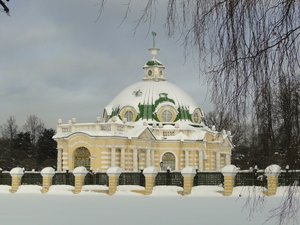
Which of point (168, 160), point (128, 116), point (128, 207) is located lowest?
point (128, 207)

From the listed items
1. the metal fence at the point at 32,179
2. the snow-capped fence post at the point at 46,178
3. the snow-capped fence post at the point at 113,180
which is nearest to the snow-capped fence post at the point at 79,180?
the snow-capped fence post at the point at 113,180

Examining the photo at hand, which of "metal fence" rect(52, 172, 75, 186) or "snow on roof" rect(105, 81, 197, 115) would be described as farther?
"snow on roof" rect(105, 81, 197, 115)

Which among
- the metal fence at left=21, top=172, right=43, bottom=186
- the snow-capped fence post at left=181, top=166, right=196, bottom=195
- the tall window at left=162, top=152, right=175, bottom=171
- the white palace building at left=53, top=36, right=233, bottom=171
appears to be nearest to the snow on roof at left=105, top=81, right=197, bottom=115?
the white palace building at left=53, top=36, right=233, bottom=171

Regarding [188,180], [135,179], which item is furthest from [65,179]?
[188,180]

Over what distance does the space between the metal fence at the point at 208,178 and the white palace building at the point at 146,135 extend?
10.3m

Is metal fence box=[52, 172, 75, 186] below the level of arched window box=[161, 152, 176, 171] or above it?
below

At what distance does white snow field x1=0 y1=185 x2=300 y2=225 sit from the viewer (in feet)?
50.3

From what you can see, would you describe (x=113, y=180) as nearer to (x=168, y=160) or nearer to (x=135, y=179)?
(x=135, y=179)

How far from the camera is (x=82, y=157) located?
3162cm

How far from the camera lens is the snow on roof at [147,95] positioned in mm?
34875

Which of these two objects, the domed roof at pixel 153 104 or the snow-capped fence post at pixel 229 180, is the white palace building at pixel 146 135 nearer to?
the domed roof at pixel 153 104

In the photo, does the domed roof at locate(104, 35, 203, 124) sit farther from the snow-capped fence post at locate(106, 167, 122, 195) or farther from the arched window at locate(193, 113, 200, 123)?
the snow-capped fence post at locate(106, 167, 122, 195)

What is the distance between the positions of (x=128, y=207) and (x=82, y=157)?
1287cm

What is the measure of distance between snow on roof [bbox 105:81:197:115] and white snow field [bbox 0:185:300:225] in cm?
1189
